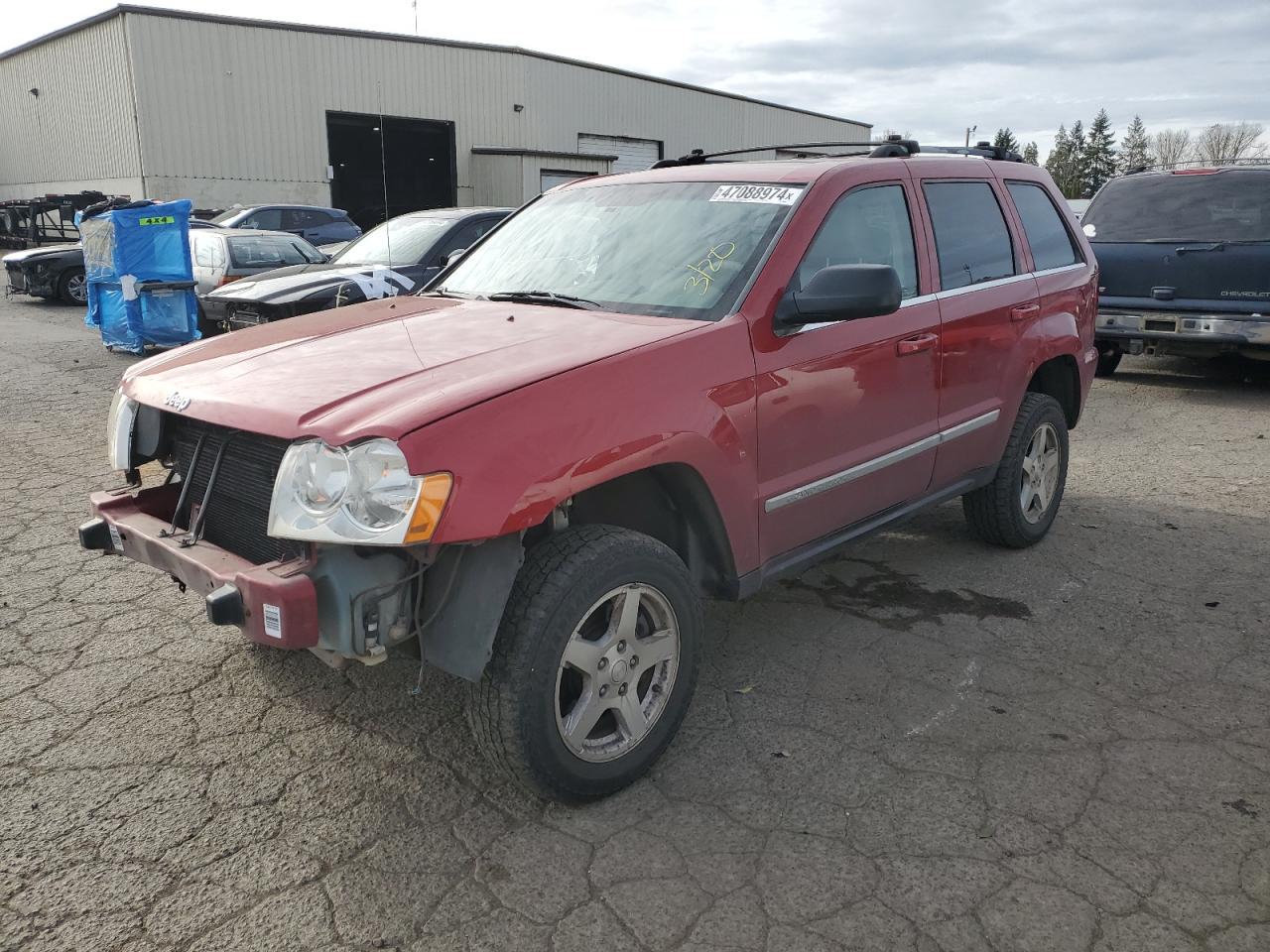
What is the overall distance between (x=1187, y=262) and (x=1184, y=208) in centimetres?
58

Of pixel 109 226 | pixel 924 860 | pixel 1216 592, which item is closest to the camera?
pixel 924 860

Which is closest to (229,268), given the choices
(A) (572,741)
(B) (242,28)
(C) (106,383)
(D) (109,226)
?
(D) (109,226)

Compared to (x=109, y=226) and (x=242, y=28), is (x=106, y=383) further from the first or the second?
(x=242, y=28)

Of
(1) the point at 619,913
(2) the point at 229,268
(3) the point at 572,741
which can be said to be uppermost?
(2) the point at 229,268

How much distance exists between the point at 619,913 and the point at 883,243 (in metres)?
2.63

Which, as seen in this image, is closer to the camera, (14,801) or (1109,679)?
(14,801)

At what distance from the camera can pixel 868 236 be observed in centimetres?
371

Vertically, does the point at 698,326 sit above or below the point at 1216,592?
above

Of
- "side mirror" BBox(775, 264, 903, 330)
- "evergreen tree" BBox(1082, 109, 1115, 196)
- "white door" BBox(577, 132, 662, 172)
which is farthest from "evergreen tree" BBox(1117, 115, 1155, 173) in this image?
"side mirror" BBox(775, 264, 903, 330)

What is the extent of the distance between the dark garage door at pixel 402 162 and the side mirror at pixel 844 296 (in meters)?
27.5

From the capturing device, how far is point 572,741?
8.96 feet

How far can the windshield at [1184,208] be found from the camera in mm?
8320

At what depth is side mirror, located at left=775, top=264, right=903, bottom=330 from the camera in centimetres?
303

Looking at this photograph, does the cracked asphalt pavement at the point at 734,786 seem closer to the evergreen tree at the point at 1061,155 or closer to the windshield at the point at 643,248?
the windshield at the point at 643,248
